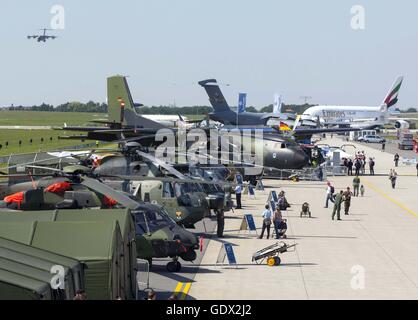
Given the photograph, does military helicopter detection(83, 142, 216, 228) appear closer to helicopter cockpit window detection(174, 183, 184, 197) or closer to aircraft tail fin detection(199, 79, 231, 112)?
helicopter cockpit window detection(174, 183, 184, 197)

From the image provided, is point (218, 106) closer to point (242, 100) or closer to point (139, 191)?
point (242, 100)

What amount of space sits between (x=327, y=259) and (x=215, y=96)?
6391 centimetres

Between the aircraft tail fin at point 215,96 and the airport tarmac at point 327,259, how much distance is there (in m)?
45.6

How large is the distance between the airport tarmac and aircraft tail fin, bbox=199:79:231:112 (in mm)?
45602

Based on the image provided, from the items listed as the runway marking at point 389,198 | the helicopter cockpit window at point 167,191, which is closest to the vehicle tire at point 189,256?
the helicopter cockpit window at point 167,191

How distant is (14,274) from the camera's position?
12.1 m

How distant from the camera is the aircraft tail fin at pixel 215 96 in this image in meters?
87.4

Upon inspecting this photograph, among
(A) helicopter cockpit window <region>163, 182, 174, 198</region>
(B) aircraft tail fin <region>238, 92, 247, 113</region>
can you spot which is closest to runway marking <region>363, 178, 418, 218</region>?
(A) helicopter cockpit window <region>163, 182, 174, 198</region>

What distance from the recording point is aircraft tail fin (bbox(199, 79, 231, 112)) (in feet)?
287

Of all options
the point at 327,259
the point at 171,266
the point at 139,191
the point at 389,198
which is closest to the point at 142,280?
the point at 171,266

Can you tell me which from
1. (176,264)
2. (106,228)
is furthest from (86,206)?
(106,228)

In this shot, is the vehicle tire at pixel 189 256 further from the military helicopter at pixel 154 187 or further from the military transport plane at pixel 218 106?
the military transport plane at pixel 218 106

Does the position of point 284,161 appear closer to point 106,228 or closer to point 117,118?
point 117,118
